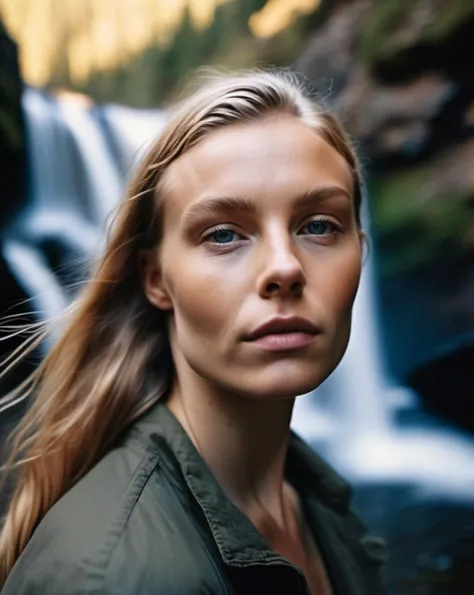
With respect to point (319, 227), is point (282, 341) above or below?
below

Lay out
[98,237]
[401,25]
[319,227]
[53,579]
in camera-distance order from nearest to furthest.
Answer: [53,579]
[319,227]
[98,237]
[401,25]

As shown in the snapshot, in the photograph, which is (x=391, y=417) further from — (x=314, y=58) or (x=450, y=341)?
(x=314, y=58)

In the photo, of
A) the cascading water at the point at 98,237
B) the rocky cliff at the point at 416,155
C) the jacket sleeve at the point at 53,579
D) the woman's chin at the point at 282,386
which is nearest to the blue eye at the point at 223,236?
the woman's chin at the point at 282,386

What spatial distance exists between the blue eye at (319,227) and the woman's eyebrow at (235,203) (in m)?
0.02

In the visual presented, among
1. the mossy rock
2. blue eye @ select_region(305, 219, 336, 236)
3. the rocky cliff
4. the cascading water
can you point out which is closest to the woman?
blue eye @ select_region(305, 219, 336, 236)

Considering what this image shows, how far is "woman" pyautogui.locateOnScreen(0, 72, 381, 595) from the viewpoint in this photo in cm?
64

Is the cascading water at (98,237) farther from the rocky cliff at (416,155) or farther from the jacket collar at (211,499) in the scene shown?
the jacket collar at (211,499)

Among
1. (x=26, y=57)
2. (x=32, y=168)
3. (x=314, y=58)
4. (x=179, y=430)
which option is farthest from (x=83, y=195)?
(x=179, y=430)

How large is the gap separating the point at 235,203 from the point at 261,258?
0.19ft

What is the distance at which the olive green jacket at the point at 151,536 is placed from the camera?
60 cm

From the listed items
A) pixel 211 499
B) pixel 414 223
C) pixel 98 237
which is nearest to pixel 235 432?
pixel 211 499

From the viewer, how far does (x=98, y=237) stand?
1429mm

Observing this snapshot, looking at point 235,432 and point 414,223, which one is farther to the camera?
point 414,223

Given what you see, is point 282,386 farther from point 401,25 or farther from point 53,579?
point 401,25
